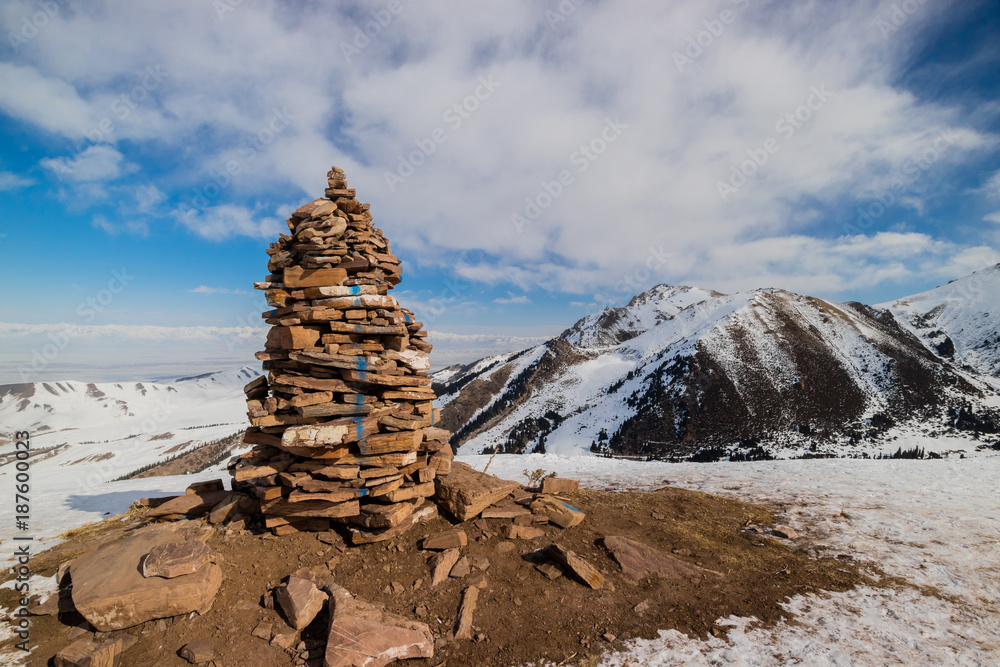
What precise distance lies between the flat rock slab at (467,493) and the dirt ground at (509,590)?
0.38 meters

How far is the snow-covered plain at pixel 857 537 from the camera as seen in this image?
5.74 m

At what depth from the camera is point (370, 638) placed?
565cm

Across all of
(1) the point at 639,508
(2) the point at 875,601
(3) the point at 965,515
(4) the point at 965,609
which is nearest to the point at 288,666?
(1) the point at 639,508

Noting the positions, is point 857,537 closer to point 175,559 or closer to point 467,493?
point 467,493

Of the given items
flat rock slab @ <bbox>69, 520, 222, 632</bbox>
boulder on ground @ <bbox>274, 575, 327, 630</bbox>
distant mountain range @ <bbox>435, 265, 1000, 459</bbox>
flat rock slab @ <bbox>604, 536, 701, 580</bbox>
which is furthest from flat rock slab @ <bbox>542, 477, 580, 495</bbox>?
distant mountain range @ <bbox>435, 265, 1000, 459</bbox>

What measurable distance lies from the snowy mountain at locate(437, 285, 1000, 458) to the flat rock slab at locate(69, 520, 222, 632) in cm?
6983

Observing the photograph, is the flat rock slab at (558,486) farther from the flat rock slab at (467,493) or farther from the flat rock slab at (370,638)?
the flat rock slab at (370,638)

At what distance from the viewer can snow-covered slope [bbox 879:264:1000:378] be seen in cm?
9238

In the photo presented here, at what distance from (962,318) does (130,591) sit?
176 meters

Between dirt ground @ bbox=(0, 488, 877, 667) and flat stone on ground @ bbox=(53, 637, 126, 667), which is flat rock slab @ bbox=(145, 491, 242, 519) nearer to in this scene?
dirt ground @ bbox=(0, 488, 877, 667)

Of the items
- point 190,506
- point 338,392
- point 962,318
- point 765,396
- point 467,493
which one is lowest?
point 190,506

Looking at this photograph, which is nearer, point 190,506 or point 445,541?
point 445,541

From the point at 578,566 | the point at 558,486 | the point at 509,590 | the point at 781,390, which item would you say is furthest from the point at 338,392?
the point at 781,390

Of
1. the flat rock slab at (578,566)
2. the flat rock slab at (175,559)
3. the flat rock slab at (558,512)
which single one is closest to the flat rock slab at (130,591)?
the flat rock slab at (175,559)
